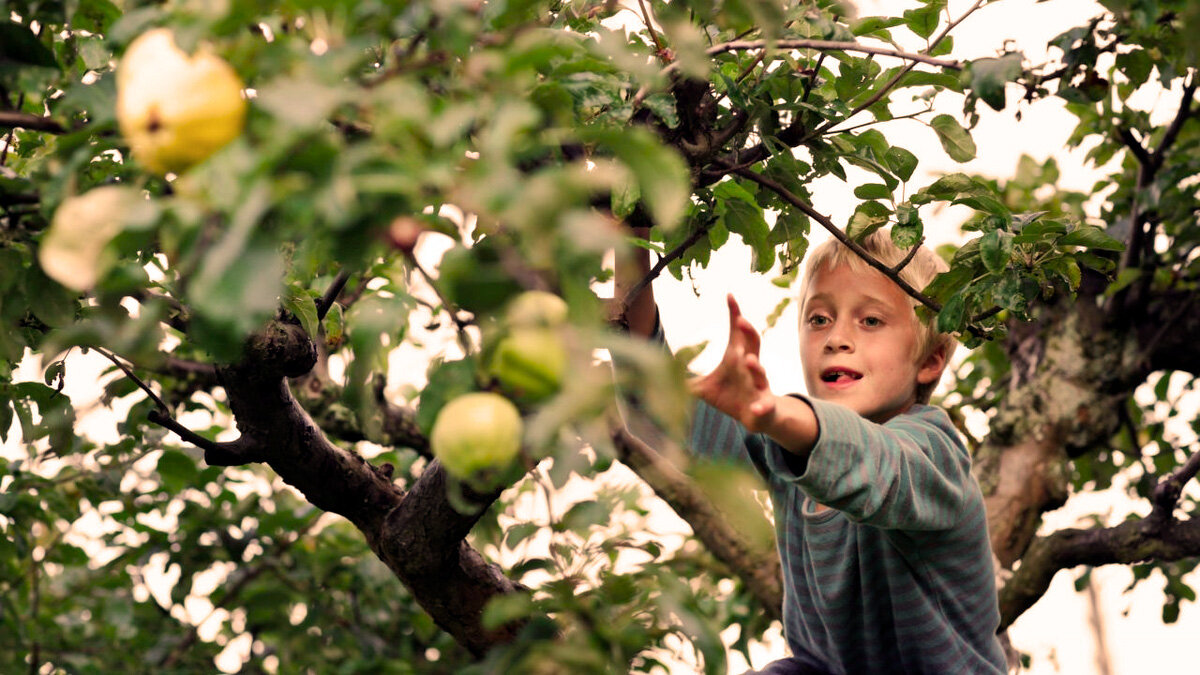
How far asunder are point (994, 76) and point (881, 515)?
0.54 metres

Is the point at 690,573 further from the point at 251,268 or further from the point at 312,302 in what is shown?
the point at 251,268

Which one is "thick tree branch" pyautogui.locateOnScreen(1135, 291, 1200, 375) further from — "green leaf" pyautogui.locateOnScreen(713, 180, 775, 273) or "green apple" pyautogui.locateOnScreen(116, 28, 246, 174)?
"green apple" pyautogui.locateOnScreen(116, 28, 246, 174)

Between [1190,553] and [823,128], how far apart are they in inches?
52.9

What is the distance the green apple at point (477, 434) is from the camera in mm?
741

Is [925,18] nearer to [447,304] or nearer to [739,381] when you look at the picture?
[739,381]

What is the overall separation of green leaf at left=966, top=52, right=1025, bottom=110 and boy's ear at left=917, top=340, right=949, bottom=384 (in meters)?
0.76

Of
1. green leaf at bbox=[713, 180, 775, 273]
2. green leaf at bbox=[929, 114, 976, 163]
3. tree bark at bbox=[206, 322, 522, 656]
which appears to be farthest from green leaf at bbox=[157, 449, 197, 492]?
green leaf at bbox=[929, 114, 976, 163]

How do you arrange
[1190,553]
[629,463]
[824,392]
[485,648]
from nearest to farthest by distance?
[485,648]
[824,392]
[629,463]
[1190,553]

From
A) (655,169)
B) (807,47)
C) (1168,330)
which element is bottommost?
(655,169)

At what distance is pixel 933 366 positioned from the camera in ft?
6.50

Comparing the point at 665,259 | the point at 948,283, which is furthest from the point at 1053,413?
the point at 665,259

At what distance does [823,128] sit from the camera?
1.44 metres

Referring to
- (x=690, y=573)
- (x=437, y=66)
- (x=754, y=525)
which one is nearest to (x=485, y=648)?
(x=754, y=525)

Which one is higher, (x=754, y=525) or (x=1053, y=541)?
(x=1053, y=541)
